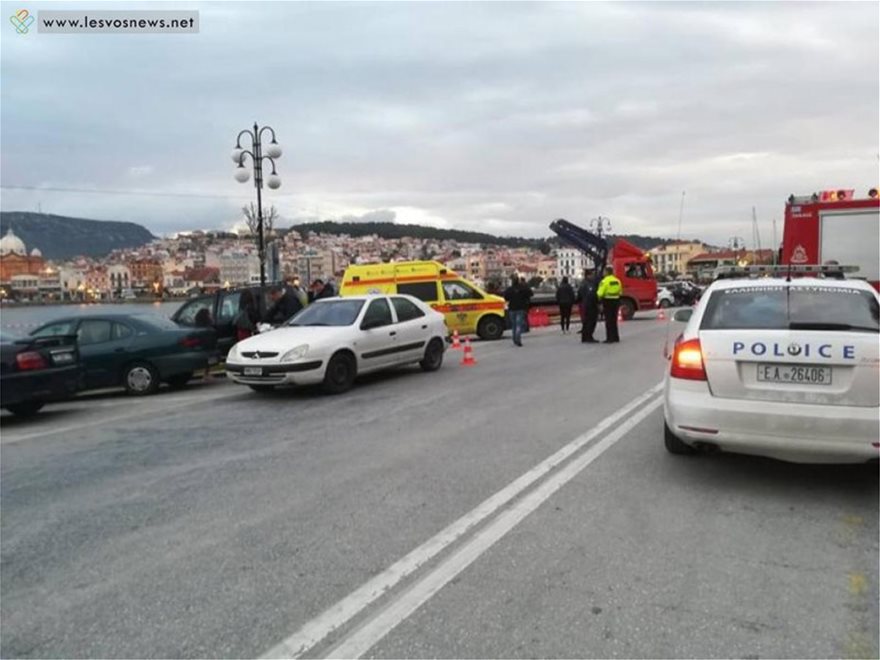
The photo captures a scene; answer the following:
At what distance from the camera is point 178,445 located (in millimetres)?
7055

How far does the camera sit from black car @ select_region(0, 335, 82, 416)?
8617mm

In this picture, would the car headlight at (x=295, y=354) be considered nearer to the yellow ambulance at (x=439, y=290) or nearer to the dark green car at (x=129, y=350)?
the dark green car at (x=129, y=350)

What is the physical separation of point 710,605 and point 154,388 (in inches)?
395

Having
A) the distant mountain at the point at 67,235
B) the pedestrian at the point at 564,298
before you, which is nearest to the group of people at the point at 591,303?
the pedestrian at the point at 564,298

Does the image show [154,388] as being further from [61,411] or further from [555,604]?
[555,604]

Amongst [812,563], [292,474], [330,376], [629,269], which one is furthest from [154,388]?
[629,269]

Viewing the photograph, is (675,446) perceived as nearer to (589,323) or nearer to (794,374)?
(794,374)

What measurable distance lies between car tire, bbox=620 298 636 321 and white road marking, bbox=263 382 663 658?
21.5 metres

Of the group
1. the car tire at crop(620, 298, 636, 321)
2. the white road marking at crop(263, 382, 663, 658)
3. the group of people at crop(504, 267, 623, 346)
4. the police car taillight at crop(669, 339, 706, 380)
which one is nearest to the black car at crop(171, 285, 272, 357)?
the group of people at crop(504, 267, 623, 346)

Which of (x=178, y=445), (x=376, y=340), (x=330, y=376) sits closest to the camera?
(x=178, y=445)

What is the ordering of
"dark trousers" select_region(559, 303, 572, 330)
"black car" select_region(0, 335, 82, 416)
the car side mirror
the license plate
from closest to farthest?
the car side mirror
"black car" select_region(0, 335, 82, 416)
the license plate
"dark trousers" select_region(559, 303, 572, 330)

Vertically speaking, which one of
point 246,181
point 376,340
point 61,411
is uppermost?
point 246,181

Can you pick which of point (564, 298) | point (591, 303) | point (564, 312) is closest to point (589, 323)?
point (591, 303)

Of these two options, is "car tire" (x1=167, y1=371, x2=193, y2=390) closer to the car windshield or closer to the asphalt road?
the car windshield
